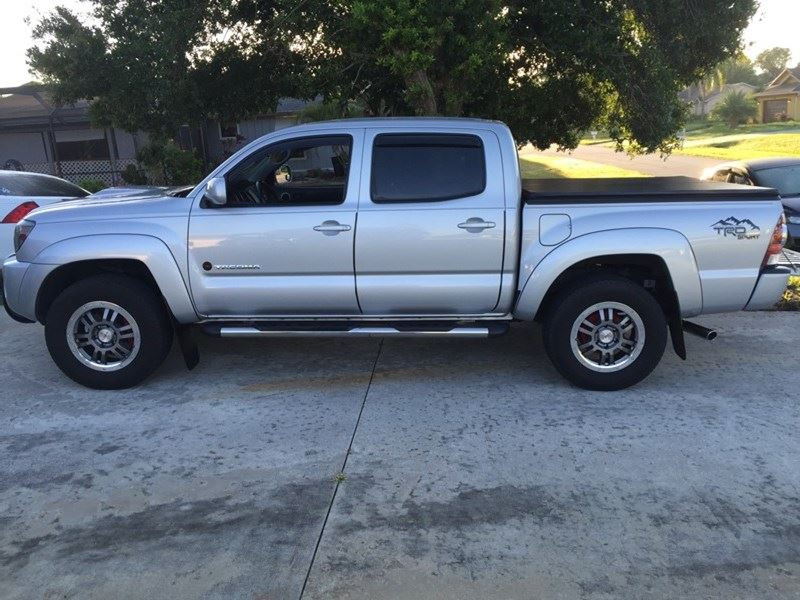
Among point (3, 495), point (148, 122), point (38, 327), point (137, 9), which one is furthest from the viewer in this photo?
point (148, 122)

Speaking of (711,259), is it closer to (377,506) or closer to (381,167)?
(381,167)

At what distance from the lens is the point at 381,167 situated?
536 cm

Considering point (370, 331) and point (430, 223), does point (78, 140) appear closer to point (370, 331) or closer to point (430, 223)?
point (370, 331)

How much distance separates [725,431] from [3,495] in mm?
4417

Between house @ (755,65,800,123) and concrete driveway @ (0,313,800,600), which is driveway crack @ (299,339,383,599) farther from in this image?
house @ (755,65,800,123)

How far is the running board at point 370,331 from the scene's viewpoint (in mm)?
5301

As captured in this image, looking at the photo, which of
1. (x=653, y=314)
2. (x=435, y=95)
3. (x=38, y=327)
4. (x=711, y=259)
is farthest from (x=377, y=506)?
(x=435, y=95)

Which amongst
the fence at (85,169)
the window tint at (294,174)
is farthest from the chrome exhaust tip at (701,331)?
the fence at (85,169)

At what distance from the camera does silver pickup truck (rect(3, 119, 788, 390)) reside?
5.11 meters

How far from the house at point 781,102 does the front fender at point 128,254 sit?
70.6 meters

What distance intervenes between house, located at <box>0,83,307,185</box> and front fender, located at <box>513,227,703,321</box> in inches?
675

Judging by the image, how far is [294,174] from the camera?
639 cm

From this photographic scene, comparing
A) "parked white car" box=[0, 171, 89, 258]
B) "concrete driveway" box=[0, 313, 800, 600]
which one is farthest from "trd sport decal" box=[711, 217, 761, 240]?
"parked white car" box=[0, 171, 89, 258]

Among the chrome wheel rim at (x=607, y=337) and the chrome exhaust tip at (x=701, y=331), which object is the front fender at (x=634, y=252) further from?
the chrome wheel rim at (x=607, y=337)
